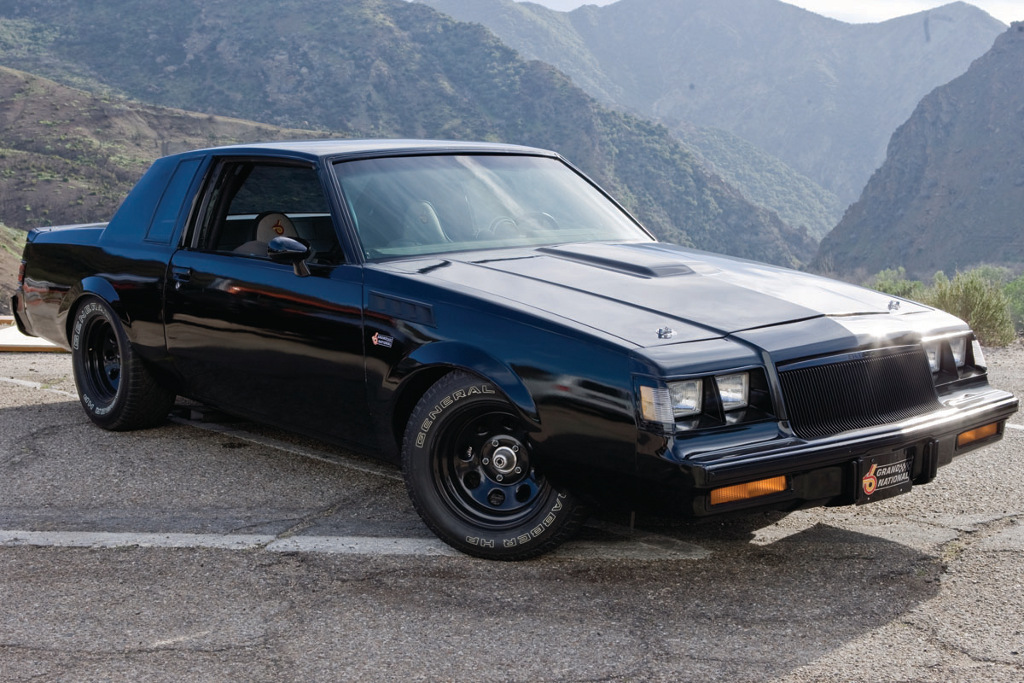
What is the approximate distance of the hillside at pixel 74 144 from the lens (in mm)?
47406

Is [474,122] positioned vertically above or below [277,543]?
above

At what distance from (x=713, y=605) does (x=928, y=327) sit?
1429 millimetres

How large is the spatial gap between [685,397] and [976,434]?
4.54ft

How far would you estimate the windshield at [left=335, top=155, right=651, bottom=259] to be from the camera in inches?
179

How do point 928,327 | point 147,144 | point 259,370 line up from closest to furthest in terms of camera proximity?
1. point 928,327
2. point 259,370
3. point 147,144

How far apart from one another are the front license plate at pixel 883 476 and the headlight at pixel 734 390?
444 millimetres

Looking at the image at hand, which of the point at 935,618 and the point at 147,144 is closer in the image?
the point at 935,618

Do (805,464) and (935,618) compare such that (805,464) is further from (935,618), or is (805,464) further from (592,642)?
(592,642)

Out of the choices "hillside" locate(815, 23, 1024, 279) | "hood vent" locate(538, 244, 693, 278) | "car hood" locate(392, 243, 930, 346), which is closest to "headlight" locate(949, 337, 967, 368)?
"car hood" locate(392, 243, 930, 346)

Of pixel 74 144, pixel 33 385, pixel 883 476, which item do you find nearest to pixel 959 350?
pixel 883 476

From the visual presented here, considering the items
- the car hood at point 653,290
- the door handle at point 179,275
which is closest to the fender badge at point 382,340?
the car hood at point 653,290

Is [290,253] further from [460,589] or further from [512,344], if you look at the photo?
[460,589]

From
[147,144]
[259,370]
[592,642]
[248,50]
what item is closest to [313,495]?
[259,370]

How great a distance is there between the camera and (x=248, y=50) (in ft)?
383
